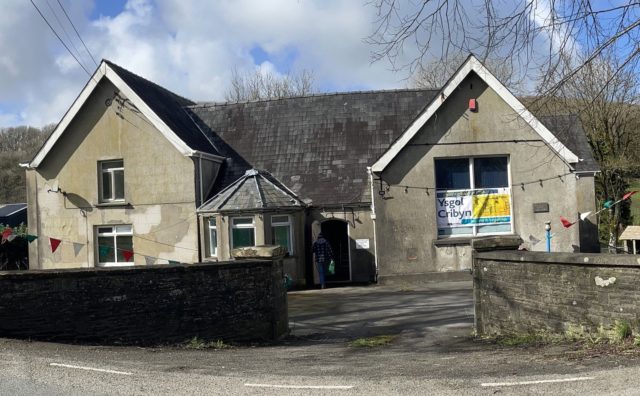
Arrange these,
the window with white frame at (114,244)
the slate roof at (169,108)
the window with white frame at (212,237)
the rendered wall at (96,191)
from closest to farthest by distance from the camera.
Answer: the window with white frame at (212,237)
the rendered wall at (96,191)
the slate roof at (169,108)
the window with white frame at (114,244)

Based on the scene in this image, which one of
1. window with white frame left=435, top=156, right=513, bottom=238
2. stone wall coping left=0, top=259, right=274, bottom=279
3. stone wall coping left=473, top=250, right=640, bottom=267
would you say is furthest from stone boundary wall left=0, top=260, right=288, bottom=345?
window with white frame left=435, top=156, right=513, bottom=238

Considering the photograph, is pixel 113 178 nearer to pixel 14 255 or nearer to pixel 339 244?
pixel 339 244

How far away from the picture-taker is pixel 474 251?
10.9 metres

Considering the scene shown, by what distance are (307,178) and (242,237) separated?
3.54 meters

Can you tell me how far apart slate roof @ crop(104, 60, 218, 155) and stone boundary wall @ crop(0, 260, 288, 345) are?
38.5ft

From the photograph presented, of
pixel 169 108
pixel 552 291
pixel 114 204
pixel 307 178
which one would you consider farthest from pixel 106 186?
pixel 552 291

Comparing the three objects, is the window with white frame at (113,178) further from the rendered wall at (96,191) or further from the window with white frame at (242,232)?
the window with white frame at (242,232)

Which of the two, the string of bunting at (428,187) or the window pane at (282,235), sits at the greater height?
the string of bunting at (428,187)

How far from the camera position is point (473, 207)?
20.2 m

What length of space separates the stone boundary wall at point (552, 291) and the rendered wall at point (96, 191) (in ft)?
43.0

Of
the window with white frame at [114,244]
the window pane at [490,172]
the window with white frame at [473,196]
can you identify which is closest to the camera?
the window with white frame at [473,196]

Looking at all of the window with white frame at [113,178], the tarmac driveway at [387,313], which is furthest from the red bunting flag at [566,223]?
the window with white frame at [113,178]

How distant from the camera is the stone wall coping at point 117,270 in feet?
29.2

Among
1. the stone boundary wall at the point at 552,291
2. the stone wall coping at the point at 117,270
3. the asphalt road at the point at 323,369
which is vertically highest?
the stone wall coping at the point at 117,270
